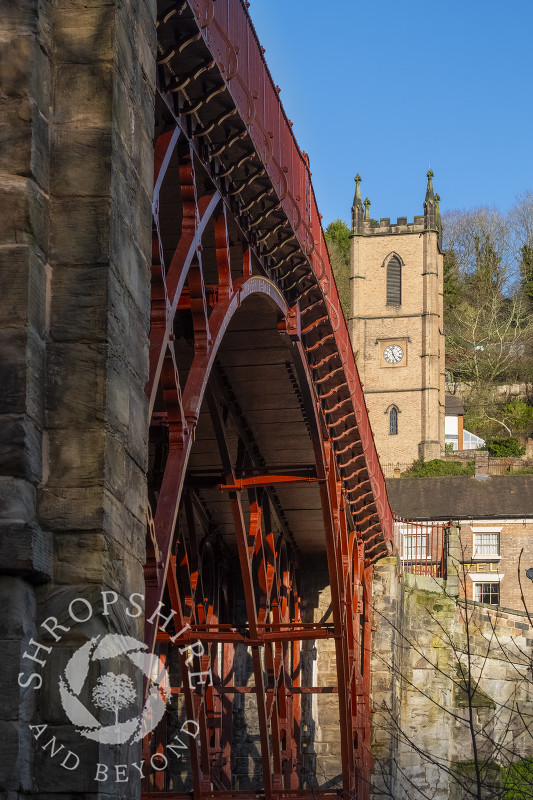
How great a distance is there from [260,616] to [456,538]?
14795 millimetres

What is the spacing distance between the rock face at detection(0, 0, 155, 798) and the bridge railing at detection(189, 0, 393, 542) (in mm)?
2875

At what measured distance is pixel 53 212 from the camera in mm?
5910

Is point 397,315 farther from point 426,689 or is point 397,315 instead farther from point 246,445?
point 246,445

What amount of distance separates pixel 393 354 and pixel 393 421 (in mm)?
4639

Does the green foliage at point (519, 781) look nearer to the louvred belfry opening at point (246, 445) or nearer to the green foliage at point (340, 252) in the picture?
the louvred belfry opening at point (246, 445)

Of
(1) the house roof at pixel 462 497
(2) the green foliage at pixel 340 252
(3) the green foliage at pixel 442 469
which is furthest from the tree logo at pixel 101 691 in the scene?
(2) the green foliage at pixel 340 252

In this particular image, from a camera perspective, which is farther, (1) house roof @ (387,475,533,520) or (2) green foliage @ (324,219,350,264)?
(2) green foliage @ (324,219,350,264)

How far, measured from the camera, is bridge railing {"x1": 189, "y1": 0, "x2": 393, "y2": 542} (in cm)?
971

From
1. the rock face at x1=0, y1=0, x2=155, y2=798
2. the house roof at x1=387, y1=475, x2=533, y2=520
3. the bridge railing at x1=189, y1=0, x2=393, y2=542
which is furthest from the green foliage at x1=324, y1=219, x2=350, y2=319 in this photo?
the rock face at x1=0, y1=0, x2=155, y2=798

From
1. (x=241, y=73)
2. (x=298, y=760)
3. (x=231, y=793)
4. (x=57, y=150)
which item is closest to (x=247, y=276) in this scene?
(x=241, y=73)

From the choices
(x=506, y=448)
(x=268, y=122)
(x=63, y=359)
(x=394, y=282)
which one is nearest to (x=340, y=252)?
(x=394, y=282)

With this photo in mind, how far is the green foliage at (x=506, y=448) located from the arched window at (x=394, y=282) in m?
14.0

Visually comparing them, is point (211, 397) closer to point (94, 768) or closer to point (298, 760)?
point (94, 768)
